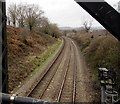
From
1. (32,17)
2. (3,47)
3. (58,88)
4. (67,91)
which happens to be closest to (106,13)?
(3,47)

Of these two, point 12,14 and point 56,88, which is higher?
point 12,14

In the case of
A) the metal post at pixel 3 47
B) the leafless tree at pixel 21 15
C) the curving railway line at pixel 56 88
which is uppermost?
the leafless tree at pixel 21 15

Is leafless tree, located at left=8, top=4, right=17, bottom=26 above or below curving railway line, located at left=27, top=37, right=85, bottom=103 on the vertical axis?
above

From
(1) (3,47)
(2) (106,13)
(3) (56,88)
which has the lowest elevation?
(3) (56,88)

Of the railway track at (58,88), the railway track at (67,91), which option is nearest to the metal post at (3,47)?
the railway track at (67,91)

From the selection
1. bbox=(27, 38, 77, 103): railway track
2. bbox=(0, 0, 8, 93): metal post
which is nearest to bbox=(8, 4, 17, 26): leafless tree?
bbox=(27, 38, 77, 103): railway track

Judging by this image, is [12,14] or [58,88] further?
[12,14]

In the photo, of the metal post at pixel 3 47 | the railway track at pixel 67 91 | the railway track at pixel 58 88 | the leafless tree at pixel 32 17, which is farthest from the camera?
the leafless tree at pixel 32 17

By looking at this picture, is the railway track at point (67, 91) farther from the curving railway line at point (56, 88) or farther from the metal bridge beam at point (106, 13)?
the metal bridge beam at point (106, 13)

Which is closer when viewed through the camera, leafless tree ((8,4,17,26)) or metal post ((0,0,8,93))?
metal post ((0,0,8,93))

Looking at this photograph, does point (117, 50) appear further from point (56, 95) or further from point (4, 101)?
point (4, 101)

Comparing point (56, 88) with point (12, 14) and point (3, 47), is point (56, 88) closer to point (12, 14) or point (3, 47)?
point (3, 47)

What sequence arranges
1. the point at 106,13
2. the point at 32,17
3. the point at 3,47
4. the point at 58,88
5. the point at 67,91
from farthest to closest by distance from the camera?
the point at 32,17 → the point at 58,88 → the point at 67,91 → the point at 3,47 → the point at 106,13

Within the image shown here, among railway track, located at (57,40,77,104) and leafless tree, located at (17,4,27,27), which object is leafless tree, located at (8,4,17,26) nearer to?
leafless tree, located at (17,4,27,27)
